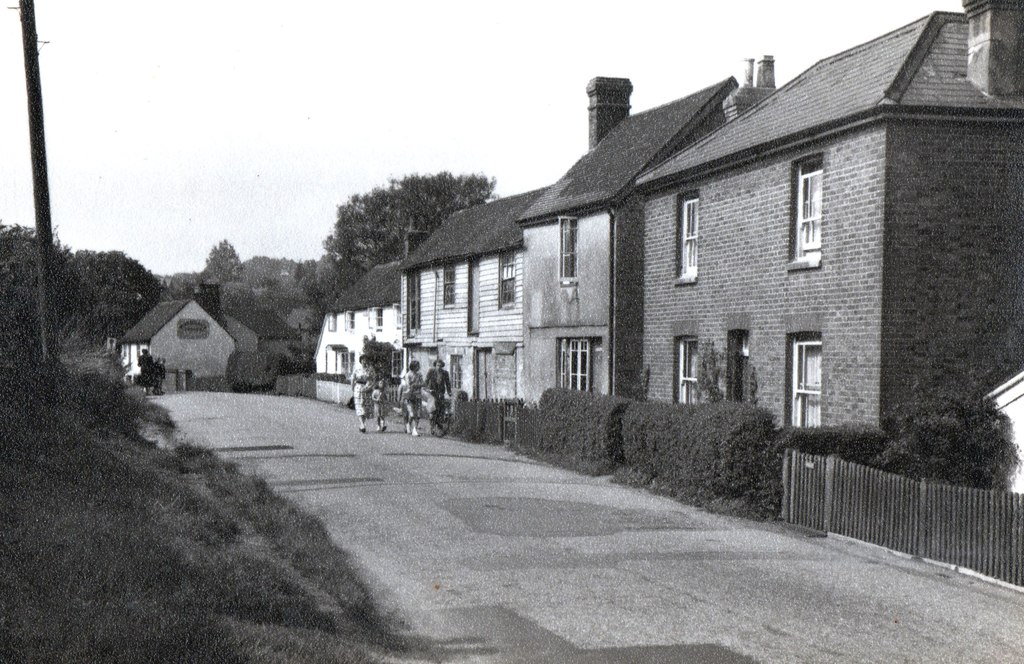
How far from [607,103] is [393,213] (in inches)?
2262

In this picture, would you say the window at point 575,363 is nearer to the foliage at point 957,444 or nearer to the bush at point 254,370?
the foliage at point 957,444

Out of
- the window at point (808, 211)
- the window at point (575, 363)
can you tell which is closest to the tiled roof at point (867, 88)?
the window at point (808, 211)

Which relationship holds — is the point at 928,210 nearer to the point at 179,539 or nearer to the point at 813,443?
the point at 813,443

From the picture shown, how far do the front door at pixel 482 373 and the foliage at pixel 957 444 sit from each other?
801 inches

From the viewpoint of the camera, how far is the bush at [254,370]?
197 feet

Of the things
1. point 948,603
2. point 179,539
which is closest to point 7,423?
point 179,539

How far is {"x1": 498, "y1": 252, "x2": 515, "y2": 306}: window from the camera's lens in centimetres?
3303

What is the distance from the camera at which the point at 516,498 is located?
15.6m

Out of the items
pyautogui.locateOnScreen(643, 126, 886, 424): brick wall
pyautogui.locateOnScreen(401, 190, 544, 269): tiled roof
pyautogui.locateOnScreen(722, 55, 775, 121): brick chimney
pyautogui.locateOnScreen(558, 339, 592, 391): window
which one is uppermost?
pyautogui.locateOnScreen(722, 55, 775, 121): brick chimney

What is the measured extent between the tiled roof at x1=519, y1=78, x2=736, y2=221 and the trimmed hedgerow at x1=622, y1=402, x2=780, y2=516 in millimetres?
8963

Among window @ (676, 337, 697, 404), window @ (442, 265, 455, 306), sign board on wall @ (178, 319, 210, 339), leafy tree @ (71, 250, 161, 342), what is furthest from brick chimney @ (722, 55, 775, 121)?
leafy tree @ (71, 250, 161, 342)

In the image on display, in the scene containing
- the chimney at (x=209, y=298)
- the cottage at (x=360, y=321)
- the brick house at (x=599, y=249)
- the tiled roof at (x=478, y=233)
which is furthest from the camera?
the chimney at (x=209, y=298)

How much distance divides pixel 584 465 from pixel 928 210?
294 inches

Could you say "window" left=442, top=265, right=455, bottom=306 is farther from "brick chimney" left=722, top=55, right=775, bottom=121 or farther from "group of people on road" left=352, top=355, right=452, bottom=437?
"brick chimney" left=722, top=55, right=775, bottom=121
